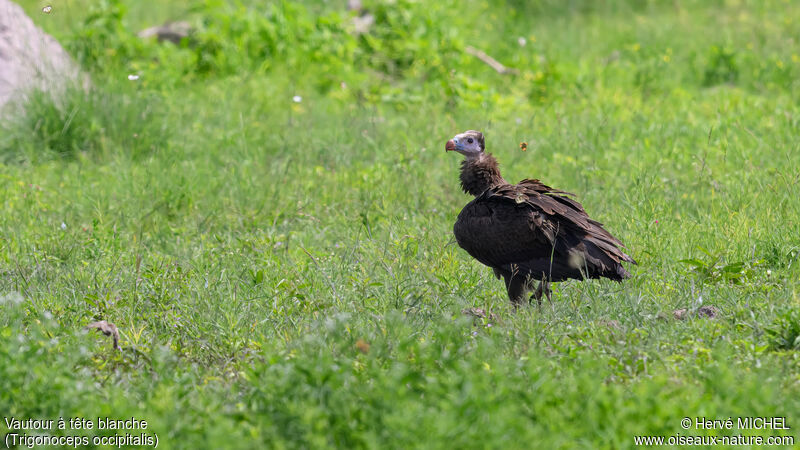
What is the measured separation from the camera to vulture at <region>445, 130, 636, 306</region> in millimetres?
5109

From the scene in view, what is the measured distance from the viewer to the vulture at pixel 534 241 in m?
5.11

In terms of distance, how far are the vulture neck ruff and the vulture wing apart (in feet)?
1.37

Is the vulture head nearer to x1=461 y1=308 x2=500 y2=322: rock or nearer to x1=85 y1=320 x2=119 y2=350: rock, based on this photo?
x1=461 y1=308 x2=500 y2=322: rock

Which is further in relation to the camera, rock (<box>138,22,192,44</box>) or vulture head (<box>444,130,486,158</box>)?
rock (<box>138,22,192,44</box>)

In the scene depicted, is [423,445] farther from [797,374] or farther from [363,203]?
[363,203]

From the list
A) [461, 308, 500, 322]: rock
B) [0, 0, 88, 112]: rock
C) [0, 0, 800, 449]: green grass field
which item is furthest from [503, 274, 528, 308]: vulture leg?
[0, 0, 88, 112]: rock

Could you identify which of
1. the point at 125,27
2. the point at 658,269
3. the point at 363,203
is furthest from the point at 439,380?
the point at 125,27

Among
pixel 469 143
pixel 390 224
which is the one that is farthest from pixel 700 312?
pixel 390 224

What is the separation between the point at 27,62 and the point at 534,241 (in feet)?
20.9

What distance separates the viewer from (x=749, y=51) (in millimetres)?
10867

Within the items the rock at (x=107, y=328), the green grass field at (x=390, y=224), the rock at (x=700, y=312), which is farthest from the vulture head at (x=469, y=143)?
→ the rock at (x=107, y=328)

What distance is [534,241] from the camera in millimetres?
5148

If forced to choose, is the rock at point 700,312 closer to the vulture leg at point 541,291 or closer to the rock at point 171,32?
the vulture leg at point 541,291

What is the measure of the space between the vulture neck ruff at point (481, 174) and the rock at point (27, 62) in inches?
182
